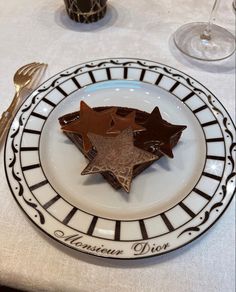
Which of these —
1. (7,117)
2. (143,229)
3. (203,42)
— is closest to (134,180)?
(143,229)

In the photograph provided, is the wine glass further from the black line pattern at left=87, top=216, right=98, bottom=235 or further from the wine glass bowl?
the black line pattern at left=87, top=216, right=98, bottom=235

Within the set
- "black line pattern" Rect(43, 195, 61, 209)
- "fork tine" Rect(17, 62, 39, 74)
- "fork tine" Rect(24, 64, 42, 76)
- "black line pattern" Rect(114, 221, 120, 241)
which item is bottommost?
"black line pattern" Rect(114, 221, 120, 241)

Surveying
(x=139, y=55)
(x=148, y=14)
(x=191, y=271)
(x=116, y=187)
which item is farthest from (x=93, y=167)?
(x=148, y=14)

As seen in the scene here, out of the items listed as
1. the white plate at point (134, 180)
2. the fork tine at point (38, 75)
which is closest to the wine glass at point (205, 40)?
the white plate at point (134, 180)

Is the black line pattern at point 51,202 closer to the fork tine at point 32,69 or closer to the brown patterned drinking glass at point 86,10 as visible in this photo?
the fork tine at point 32,69

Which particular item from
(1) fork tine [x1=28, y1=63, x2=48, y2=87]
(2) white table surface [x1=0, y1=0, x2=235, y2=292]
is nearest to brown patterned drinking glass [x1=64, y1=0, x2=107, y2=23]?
(2) white table surface [x1=0, y1=0, x2=235, y2=292]

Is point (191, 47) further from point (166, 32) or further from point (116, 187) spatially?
point (116, 187)

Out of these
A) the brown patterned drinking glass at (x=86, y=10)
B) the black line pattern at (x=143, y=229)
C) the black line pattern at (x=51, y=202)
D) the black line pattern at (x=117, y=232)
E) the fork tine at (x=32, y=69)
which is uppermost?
the brown patterned drinking glass at (x=86, y=10)

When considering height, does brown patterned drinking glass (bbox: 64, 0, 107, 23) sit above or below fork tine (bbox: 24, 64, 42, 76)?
above

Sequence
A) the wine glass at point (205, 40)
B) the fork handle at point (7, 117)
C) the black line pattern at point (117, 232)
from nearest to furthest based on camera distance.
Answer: the black line pattern at point (117, 232)
the fork handle at point (7, 117)
the wine glass at point (205, 40)
